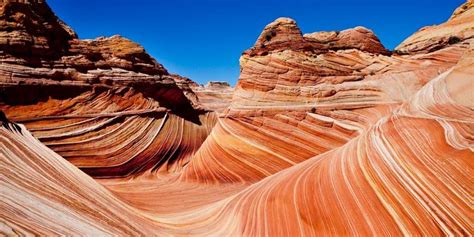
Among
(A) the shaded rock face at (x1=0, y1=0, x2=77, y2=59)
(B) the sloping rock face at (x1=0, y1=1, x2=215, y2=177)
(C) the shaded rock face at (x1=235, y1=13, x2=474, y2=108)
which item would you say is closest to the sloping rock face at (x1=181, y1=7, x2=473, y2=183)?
(C) the shaded rock face at (x1=235, y1=13, x2=474, y2=108)

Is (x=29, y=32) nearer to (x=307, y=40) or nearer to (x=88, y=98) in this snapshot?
(x=88, y=98)

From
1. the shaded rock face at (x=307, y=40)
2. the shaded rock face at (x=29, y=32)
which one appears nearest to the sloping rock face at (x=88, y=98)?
the shaded rock face at (x=29, y=32)

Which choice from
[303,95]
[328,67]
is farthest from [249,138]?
[328,67]

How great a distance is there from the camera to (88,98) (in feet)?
35.4

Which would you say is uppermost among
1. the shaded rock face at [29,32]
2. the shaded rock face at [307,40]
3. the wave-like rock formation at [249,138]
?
the shaded rock face at [29,32]

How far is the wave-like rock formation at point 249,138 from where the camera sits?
337cm

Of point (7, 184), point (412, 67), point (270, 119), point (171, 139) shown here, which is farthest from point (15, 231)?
point (171, 139)

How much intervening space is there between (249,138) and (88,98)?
232 inches

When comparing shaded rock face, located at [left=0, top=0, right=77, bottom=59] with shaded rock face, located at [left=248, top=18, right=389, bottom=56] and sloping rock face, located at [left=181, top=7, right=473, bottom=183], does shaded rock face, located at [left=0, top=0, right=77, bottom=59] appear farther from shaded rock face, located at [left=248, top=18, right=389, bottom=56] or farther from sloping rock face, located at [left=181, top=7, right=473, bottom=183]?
shaded rock face, located at [left=248, top=18, right=389, bottom=56]

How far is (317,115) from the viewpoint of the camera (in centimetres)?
757

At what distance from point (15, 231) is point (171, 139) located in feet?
30.6

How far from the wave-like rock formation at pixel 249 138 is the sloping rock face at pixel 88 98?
0.14 feet

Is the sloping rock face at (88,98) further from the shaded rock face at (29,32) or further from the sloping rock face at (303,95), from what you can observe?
the sloping rock face at (303,95)

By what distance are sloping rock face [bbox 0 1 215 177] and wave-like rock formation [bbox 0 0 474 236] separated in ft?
0.14
